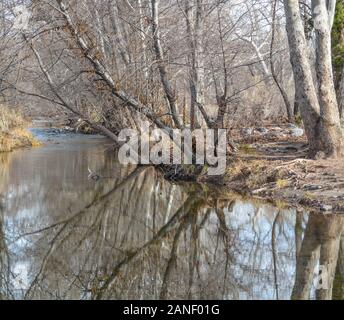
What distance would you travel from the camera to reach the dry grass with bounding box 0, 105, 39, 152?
19.9m

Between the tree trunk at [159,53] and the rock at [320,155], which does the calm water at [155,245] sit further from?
the tree trunk at [159,53]

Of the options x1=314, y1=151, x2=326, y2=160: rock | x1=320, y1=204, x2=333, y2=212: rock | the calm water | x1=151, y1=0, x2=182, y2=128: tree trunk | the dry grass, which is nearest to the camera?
the calm water

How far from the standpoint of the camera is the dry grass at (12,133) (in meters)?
19.9

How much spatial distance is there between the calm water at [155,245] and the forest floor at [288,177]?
0.51 m

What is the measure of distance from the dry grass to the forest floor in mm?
9601

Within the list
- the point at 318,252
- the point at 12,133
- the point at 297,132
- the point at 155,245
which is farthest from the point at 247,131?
the point at 12,133

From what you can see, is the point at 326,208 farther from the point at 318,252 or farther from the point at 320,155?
the point at 320,155

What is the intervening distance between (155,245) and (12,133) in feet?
47.5

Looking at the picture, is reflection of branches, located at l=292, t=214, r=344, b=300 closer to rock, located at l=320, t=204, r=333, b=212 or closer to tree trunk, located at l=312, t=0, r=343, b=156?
rock, located at l=320, t=204, r=333, b=212

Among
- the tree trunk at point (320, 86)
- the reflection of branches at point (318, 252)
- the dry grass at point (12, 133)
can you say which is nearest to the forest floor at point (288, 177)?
the tree trunk at point (320, 86)

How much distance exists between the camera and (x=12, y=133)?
21000 mm

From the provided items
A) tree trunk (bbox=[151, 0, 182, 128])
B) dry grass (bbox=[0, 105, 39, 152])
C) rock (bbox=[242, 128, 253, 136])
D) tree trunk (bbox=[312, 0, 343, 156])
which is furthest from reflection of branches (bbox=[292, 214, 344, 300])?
dry grass (bbox=[0, 105, 39, 152])
